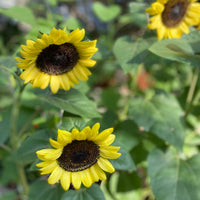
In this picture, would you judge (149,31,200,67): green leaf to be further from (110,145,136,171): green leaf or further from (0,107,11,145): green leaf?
(0,107,11,145): green leaf

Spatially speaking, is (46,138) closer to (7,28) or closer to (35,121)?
(35,121)

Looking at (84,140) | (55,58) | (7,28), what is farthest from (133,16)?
(7,28)

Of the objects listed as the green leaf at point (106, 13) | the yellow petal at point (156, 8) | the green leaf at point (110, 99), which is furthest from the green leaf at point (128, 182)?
the green leaf at point (106, 13)

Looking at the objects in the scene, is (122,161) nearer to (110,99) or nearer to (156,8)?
(156,8)

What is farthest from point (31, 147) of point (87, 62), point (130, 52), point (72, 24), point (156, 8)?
point (72, 24)

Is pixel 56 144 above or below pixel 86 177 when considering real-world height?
above

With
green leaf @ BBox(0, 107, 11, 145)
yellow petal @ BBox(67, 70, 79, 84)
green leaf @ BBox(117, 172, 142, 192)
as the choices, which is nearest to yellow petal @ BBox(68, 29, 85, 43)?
yellow petal @ BBox(67, 70, 79, 84)
